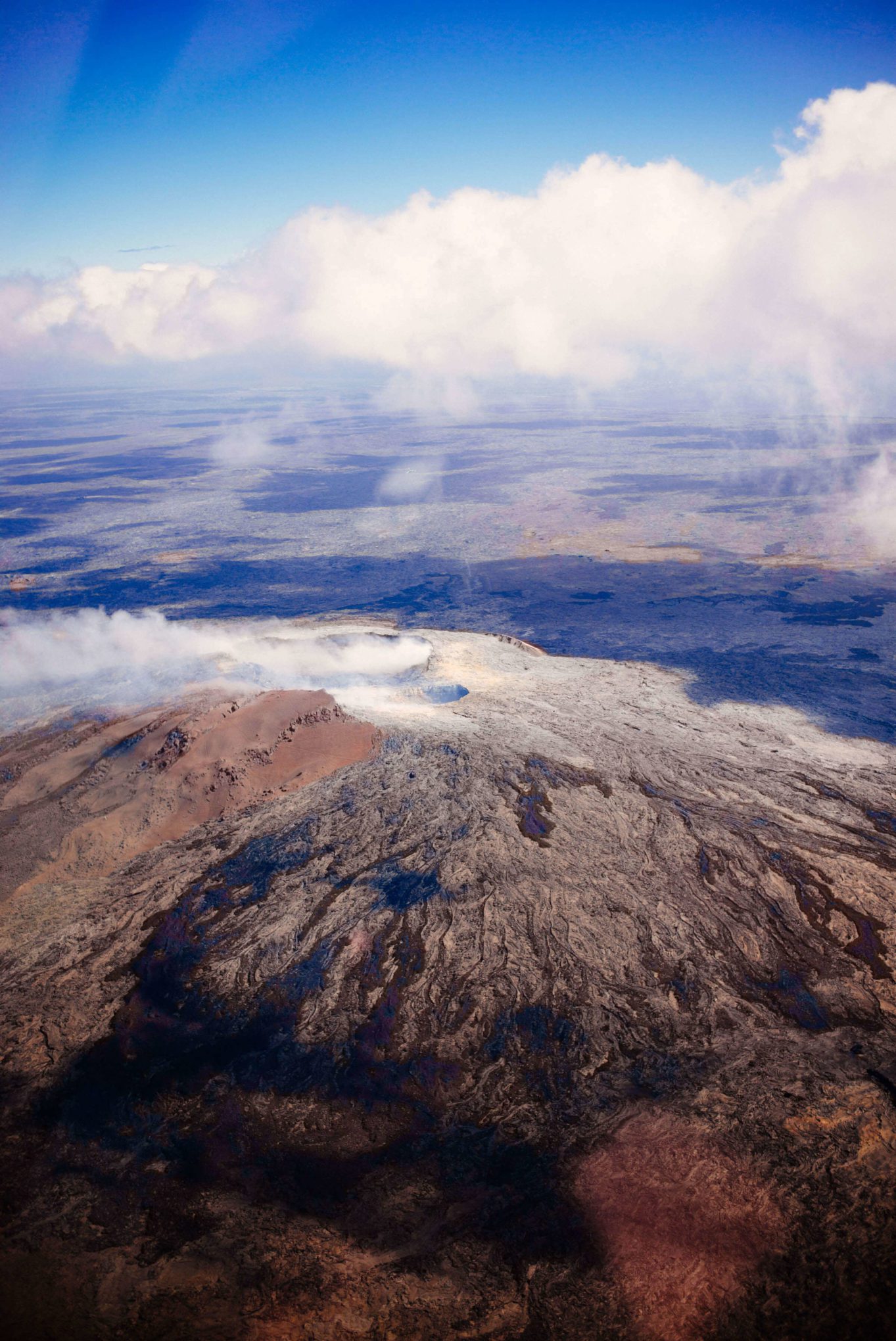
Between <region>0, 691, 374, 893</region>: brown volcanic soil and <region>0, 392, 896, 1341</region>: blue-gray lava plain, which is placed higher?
<region>0, 691, 374, 893</region>: brown volcanic soil

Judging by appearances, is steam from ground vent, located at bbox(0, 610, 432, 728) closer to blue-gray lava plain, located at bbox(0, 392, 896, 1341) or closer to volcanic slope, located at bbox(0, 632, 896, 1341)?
blue-gray lava plain, located at bbox(0, 392, 896, 1341)

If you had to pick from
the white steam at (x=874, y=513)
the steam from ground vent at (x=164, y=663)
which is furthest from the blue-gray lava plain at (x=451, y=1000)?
the white steam at (x=874, y=513)

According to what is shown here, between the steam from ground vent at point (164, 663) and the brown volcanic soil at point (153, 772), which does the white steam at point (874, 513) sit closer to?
the steam from ground vent at point (164, 663)

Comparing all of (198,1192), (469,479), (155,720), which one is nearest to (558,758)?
(155,720)

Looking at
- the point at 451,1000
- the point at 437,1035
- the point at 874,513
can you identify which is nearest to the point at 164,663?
the point at 451,1000

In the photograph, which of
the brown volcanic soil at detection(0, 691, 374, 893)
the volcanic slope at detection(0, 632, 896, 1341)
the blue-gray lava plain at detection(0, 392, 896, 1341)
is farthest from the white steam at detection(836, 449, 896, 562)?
the brown volcanic soil at detection(0, 691, 374, 893)

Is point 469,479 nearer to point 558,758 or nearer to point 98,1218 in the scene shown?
point 558,758
